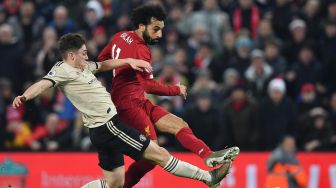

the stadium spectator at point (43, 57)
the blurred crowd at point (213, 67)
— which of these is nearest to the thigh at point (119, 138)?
the blurred crowd at point (213, 67)

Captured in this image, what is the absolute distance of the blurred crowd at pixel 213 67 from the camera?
58.7 feet

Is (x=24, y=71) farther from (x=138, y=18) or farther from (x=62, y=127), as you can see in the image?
(x=138, y=18)

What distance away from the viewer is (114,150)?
39.5 ft

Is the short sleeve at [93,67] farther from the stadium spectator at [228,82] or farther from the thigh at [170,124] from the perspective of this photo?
the stadium spectator at [228,82]

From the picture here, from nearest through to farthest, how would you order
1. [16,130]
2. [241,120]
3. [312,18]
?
[241,120] → [16,130] → [312,18]

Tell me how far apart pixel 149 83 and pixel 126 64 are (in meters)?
0.56

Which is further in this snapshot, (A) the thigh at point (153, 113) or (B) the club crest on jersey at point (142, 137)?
(A) the thigh at point (153, 113)

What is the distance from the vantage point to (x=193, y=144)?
40.4 feet

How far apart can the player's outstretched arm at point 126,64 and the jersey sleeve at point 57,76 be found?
583 millimetres

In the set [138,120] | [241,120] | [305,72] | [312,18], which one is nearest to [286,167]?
[241,120]

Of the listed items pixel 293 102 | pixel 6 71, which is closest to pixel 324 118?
pixel 293 102

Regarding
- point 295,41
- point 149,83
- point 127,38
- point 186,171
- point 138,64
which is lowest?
point 186,171

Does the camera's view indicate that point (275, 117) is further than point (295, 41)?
No

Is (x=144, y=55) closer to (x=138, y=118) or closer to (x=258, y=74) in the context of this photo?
(x=138, y=118)
